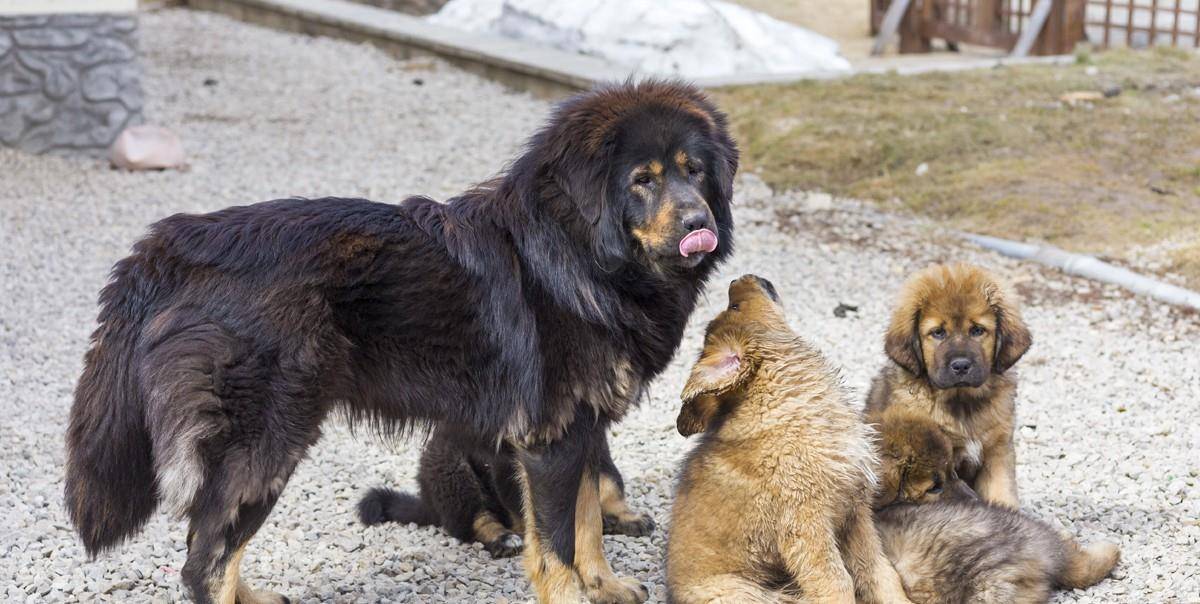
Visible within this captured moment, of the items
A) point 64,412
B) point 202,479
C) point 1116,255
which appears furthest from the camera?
point 1116,255

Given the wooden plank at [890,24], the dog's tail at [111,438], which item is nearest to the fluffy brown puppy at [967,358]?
the dog's tail at [111,438]

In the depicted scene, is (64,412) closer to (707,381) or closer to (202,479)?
(202,479)

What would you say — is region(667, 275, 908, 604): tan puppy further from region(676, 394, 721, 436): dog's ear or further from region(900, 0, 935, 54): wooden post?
region(900, 0, 935, 54): wooden post

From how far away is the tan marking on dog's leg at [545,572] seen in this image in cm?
512

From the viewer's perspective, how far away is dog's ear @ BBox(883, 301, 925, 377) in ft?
19.1

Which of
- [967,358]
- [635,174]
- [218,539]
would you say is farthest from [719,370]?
[218,539]

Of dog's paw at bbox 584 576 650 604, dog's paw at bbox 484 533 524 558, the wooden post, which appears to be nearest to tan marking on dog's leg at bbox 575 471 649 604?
dog's paw at bbox 584 576 650 604

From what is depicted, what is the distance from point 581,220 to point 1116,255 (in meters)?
5.87

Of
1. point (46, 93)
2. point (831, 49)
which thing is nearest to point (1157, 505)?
point (46, 93)

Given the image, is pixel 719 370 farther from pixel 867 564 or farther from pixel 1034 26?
pixel 1034 26

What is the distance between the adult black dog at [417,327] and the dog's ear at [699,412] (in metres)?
0.27

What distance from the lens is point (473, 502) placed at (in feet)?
19.6

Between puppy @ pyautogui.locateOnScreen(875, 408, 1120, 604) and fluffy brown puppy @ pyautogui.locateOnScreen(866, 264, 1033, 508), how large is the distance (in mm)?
353

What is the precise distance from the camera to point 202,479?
15.1ft
